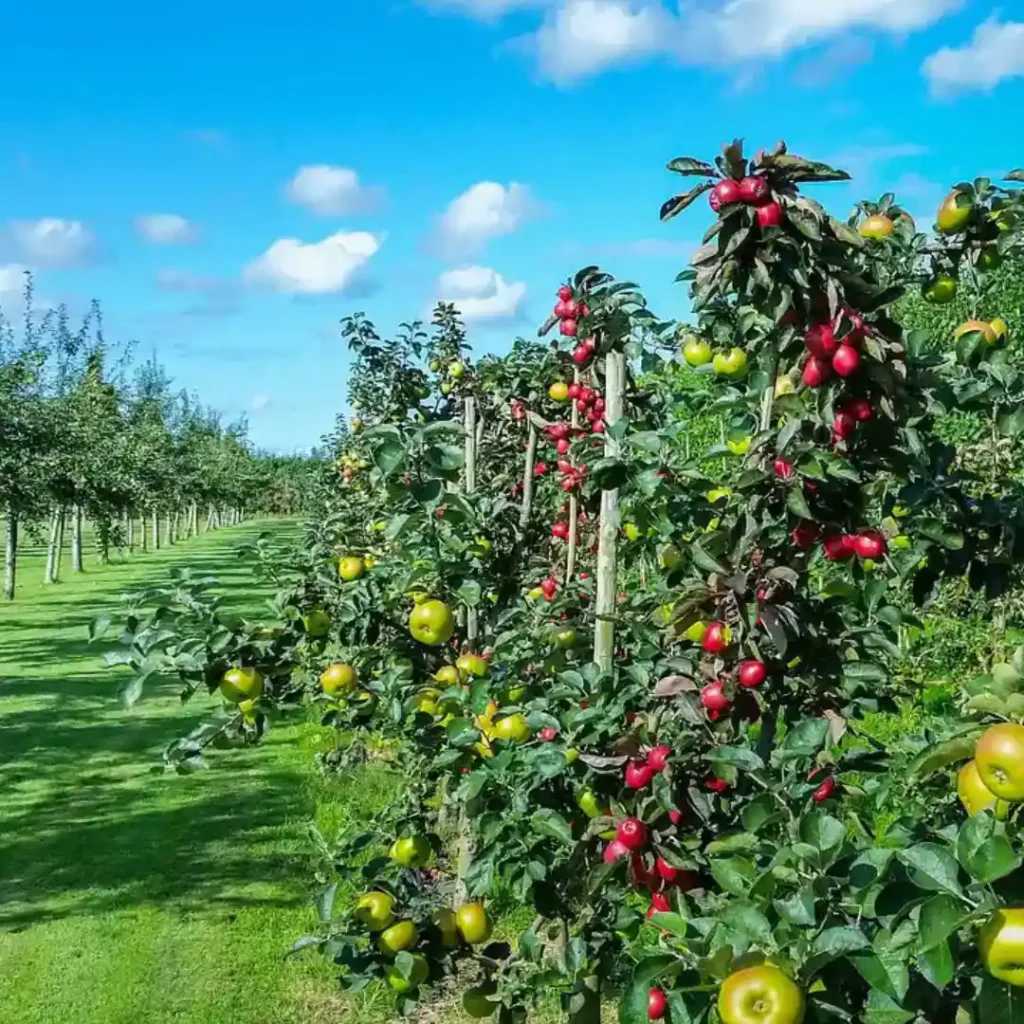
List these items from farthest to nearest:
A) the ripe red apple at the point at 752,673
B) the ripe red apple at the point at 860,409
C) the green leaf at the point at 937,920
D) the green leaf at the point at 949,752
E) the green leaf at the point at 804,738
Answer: the ripe red apple at the point at 752,673 → the ripe red apple at the point at 860,409 → the green leaf at the point at 804,738 → the green leaf at the point at 949,752 → the green leaf at the point at 937,920

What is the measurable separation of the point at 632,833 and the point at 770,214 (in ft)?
4.29

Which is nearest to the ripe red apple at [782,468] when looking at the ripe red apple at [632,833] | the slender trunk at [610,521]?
the ripe red apple at [632,833]

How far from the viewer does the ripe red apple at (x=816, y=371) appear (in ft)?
6.87

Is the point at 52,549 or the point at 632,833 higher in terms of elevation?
the point at 52,549

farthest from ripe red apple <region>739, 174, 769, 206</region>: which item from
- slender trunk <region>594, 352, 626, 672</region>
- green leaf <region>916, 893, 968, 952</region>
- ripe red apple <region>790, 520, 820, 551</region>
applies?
green leaf <region>916, 893, 968, 952</region>

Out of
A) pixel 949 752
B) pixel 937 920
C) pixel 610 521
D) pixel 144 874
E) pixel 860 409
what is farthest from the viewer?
pixel 144 874

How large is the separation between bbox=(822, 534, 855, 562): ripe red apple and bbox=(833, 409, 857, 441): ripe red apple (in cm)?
22

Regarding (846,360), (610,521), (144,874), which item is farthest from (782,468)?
(144,874)

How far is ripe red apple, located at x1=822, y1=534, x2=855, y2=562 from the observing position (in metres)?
2.23

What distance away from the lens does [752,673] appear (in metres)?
2.26

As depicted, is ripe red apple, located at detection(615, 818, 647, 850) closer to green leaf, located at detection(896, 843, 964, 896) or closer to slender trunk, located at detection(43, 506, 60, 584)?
green leaf, located at detection(896, 843, 964, 896)

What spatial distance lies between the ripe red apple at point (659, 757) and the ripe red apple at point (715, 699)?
5.8 inches

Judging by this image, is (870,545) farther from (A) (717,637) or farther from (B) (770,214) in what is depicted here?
(B) (770,214)

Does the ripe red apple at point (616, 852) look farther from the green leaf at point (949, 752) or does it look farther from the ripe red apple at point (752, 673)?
the green leaf at point (949, 752)
